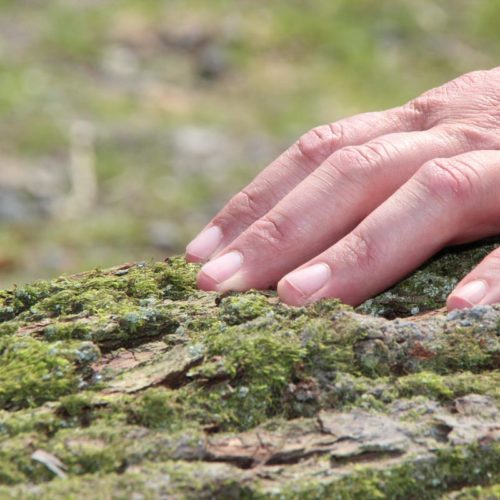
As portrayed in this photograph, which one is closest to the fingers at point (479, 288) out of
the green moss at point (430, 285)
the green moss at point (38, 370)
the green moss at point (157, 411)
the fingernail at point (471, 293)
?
the fingernail at point (471, 293)

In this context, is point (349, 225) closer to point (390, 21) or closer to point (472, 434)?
point (472, 434)

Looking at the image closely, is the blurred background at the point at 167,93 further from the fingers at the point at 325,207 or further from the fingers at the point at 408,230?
the fingers at the point at 408,230

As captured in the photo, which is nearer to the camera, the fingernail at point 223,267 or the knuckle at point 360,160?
the fingernail at point 223,267

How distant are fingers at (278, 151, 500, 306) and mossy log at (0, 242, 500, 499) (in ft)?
0.42

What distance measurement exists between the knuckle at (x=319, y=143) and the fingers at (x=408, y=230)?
51 cm

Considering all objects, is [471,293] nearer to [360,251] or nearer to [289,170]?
[360,251]

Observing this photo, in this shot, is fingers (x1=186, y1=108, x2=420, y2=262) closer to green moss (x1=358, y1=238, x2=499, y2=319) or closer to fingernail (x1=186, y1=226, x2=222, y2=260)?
fingernail (x1=186, y1=226, x2=222, y2=260)

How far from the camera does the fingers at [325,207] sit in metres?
2.22

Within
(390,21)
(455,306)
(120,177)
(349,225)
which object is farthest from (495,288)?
(390,21)

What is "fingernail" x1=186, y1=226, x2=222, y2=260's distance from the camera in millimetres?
2379

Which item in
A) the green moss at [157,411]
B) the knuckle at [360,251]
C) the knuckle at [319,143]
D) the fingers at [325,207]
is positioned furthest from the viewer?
the knuckle at [319,143]

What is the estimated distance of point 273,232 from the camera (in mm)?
2258

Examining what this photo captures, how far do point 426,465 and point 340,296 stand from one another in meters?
0.60

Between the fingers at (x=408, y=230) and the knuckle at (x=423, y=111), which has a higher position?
the knuckle at (x=423, y=111)
